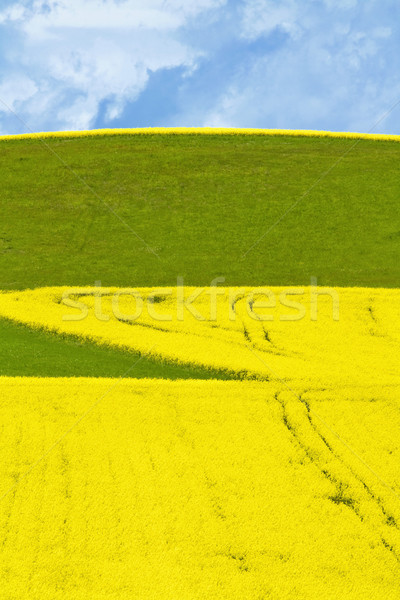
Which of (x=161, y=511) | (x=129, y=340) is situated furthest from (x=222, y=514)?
(x=129, y=340)

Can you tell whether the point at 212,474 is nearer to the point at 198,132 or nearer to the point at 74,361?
the point at 74,361

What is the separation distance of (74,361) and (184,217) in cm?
1157

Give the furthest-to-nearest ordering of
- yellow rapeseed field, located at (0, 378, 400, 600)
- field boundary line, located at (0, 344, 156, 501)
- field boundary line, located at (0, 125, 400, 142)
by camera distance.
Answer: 1. field boundary line, located at (0, 125, 400, 142)
2. field boundary line, located at (0, 344, 156, 501)
3. yellow rapeseed field, located at (0, 378, 400, 600)

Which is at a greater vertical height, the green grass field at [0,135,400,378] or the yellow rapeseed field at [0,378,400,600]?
the green grass field at [0,135,400,378]

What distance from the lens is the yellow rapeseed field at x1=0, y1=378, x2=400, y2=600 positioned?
9.04m

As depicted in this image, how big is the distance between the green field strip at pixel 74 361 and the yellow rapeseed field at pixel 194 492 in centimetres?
77

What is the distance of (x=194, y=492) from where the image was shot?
10.5m

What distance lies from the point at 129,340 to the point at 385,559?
923 centimetres

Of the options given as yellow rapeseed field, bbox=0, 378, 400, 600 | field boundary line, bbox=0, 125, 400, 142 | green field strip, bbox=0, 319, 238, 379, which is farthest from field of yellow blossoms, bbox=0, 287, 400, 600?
field boundary line, bbox=0, 125, 400, 142

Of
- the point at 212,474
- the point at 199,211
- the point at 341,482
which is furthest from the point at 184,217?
the point at 341,482

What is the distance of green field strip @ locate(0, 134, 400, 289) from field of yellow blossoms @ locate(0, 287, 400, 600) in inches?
196

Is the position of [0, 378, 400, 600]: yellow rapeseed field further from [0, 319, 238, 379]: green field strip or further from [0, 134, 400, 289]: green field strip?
[0, 134, 400, 289]: green field strip

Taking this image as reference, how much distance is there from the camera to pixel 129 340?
16344mm

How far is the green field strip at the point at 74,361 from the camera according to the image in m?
14.6
